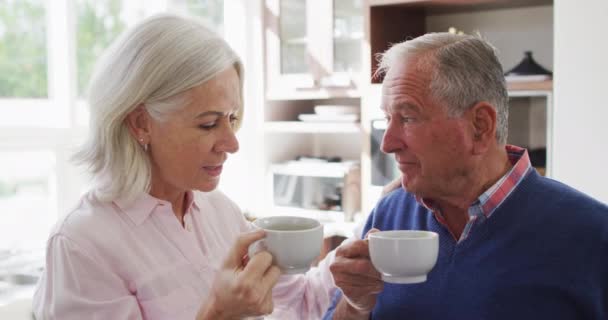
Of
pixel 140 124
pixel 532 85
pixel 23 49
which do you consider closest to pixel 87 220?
pixel 140 124

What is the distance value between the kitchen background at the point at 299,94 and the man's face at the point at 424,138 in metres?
1.70

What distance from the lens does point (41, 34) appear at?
3.17 meters

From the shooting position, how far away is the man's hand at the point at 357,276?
1.17 metres

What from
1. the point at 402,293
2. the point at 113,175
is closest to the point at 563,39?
the point at 402,293

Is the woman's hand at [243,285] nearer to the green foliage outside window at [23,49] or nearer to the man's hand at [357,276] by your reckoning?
the man's hand at [357,276]

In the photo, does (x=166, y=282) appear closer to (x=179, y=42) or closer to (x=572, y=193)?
(x=179, y=42)

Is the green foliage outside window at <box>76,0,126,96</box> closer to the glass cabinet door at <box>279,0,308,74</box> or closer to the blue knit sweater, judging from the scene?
the glass cabinet door at <box>279,0,308,74</box>

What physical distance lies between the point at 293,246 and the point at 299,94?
2756mm

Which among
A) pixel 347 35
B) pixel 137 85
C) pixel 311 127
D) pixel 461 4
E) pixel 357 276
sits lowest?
pixel 357 276

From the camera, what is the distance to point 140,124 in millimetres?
1344

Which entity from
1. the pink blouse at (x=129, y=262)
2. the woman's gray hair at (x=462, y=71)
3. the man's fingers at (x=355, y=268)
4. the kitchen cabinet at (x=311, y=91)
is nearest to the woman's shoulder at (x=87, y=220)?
the pink blouse at (x=129, y=262)

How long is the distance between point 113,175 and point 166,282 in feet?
→ 0.81

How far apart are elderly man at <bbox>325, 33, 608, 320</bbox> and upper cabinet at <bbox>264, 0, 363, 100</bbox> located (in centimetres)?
223

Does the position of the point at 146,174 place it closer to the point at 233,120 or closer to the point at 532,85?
the point at 233,120
